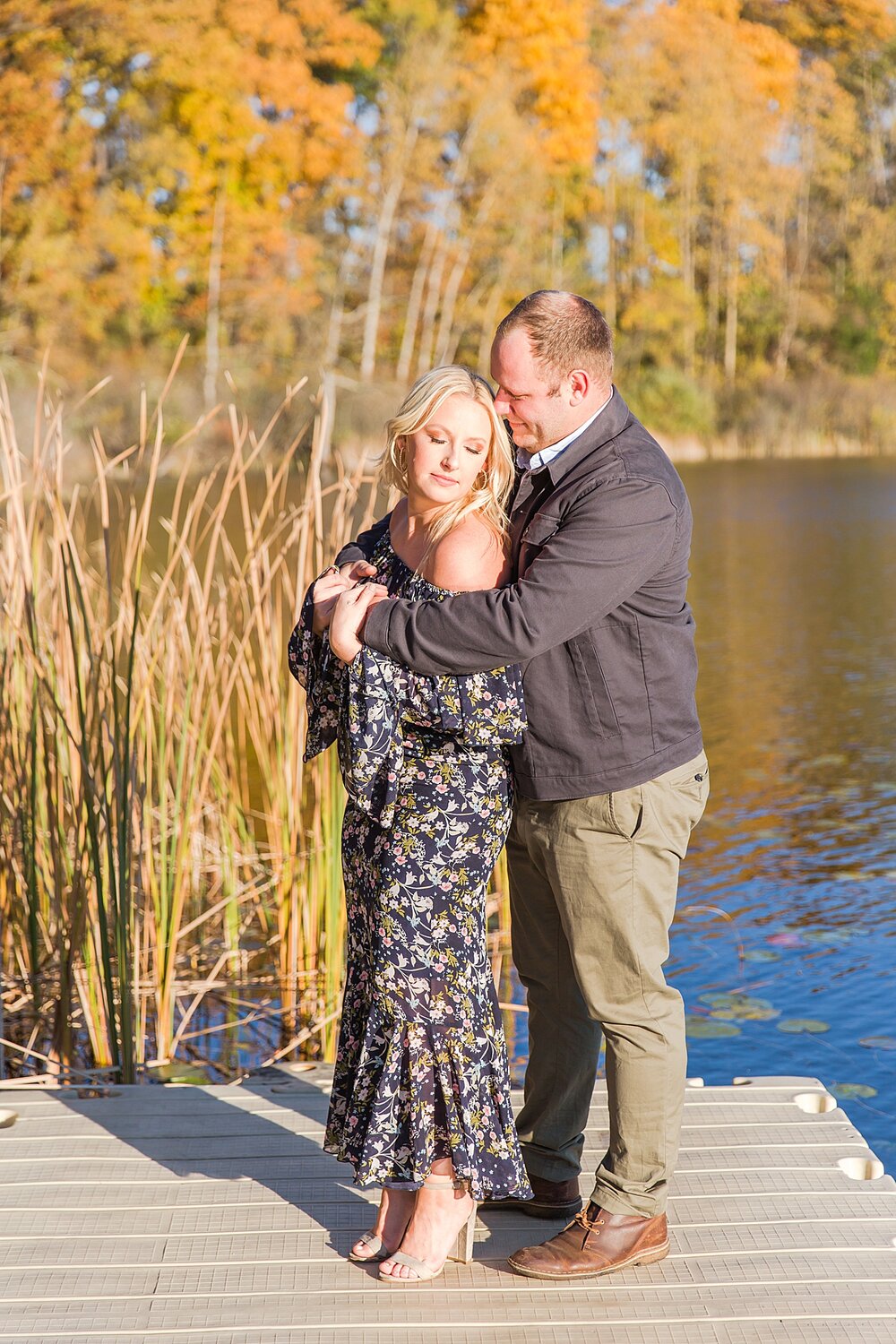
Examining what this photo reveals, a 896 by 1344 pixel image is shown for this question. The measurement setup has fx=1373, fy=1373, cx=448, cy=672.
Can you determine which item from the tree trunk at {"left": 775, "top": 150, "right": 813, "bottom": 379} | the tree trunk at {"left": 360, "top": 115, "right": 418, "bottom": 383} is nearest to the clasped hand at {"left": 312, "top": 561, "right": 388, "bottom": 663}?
the tree trunk at {"left": 360, "top": 115, "right": 418, "bottom": 383}

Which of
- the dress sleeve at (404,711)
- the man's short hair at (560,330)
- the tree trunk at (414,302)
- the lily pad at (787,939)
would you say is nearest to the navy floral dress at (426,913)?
the dress sleeve at (404,711)

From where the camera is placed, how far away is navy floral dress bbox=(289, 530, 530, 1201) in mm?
1864

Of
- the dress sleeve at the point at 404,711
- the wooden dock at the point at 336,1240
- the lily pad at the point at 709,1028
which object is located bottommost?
the lily pad at the point at 709,1028

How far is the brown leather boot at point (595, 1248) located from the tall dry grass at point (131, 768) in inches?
41.7

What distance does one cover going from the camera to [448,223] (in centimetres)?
2436

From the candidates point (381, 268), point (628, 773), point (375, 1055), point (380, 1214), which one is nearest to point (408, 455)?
point (628, 773)

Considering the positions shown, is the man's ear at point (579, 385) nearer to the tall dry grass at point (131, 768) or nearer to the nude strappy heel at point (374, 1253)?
the tall dry grass at point (131, 768)

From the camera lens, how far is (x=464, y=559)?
6.19 ft

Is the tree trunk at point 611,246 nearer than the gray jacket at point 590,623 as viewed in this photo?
No

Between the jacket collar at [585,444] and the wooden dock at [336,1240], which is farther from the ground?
the jacket collar at [585,444]

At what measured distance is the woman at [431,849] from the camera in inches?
73.5

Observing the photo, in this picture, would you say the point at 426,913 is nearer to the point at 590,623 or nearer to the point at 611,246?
the point at 590,623

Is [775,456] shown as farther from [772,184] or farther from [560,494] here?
[560,494]

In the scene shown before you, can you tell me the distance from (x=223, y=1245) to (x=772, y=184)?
31.8 m
